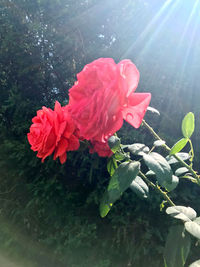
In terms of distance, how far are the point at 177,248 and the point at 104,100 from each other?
19.1 inches

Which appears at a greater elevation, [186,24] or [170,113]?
[186,24]

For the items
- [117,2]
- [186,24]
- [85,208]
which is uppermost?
[117,2]

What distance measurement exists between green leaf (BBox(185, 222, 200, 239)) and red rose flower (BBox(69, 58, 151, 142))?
32 cm

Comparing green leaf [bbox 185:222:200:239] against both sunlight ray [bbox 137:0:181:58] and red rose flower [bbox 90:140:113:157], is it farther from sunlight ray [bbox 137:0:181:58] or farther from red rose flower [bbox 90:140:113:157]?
sunlight ray [bbox 137:0:181:58]

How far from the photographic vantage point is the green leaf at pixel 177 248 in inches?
26.3

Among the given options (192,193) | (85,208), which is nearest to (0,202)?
(85,208)

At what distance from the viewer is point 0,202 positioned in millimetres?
2854

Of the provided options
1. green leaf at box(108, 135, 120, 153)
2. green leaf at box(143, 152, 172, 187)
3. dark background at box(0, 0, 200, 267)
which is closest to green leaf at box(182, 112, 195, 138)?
green leaf at box(143, 152, 172, 187)

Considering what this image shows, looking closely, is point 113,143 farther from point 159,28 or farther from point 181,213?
point 159,28

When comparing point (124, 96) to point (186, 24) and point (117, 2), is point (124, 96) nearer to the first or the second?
point (186, 24)

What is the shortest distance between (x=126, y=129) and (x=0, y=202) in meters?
1.80

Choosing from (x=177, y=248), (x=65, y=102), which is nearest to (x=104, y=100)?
(x=177, y=248)

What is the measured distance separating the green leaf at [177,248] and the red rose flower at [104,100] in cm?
37

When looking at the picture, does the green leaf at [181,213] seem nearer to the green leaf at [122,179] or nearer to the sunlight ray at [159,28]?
the green leaf at [122,179]
